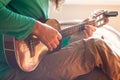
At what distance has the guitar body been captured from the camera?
3.23ft

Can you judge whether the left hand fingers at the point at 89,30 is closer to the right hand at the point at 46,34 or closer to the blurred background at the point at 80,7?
the right hand at the point at 46,34

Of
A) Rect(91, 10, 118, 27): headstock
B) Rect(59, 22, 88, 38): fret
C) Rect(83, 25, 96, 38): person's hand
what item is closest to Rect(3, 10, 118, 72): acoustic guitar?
Rect(59, 22, 88, 38): fret

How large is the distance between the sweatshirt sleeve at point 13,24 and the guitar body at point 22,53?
48mm

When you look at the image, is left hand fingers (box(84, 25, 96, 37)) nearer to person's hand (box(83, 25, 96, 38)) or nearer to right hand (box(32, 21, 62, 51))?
person's hand (box(83, 25, 96, 38))

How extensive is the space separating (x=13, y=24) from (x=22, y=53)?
0.15 m


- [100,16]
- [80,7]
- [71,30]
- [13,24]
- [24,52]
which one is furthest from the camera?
[80,7]

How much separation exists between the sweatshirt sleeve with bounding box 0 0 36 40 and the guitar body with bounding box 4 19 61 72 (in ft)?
0.16

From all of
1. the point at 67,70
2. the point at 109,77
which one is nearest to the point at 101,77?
the point at 109,77

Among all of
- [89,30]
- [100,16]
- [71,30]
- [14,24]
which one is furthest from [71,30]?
[14,24]

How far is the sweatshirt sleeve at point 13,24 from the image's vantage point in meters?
0.91

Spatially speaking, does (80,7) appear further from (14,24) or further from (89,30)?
(14,24)

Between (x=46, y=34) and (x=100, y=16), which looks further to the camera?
(x=100, y=16)

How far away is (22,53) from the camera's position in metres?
1.01

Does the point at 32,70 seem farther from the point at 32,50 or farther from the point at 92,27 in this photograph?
the point at 92,27
